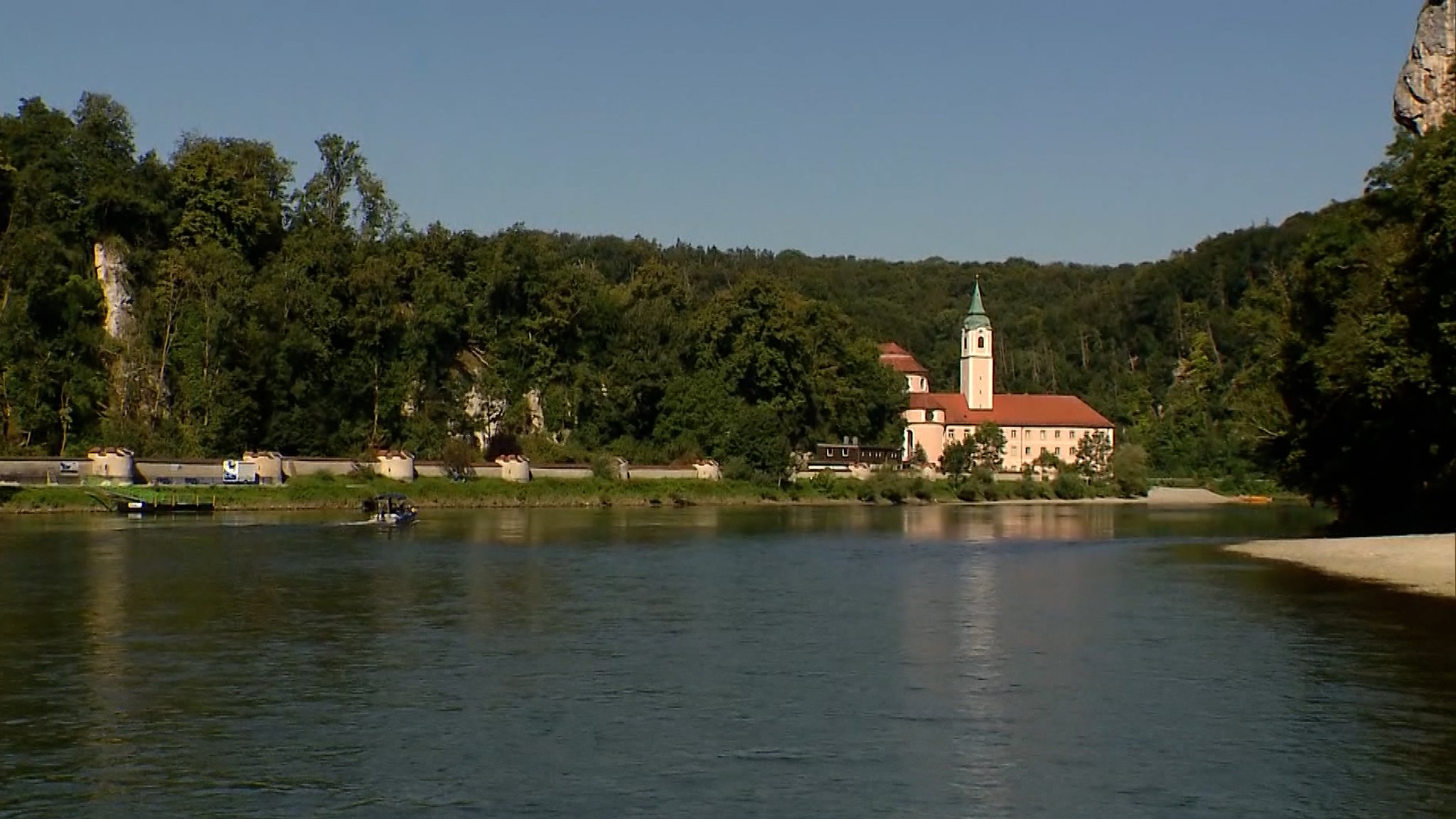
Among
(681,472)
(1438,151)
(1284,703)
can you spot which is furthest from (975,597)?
(681,472)

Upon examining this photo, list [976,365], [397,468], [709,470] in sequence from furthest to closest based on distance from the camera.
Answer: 1. [976,365]
2. [709,470]
3. [397,468]

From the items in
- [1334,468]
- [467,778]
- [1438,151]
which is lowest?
[467,778]

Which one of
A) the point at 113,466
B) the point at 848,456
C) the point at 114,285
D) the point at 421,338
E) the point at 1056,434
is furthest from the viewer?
the point at 1056,434

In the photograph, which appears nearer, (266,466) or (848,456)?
(266,466)

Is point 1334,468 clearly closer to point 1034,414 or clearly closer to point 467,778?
point 467,778

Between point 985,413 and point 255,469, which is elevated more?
point 985,413

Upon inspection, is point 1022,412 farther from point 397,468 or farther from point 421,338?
point 397,468

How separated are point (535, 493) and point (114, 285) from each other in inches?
992

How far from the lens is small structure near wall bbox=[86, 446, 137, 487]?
7531cm

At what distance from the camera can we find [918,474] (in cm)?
11200

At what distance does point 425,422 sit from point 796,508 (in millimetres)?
22168

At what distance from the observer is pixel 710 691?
23922 millimetres

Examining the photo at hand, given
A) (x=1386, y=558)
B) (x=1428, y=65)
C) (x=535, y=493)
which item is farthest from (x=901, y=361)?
(x=1386, y=558)

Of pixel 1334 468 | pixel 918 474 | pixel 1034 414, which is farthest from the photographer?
pixel 1034 414
